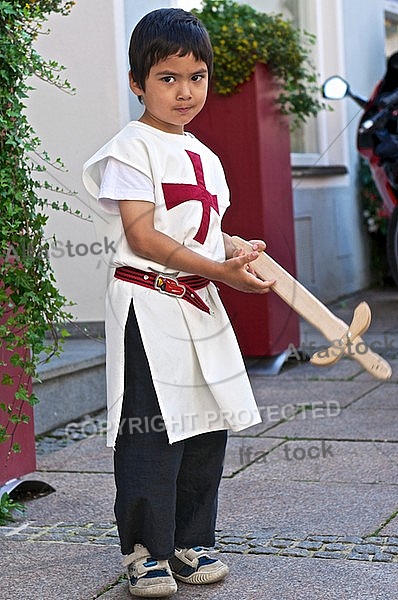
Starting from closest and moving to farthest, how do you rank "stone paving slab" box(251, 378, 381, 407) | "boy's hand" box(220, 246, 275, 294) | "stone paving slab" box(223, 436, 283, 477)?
"boy's hand" box(220, 246, 275, 294), "stone paving slab" box(223, 436, 283, 477), "stone paving slab" box(251, 378, 381, 407)

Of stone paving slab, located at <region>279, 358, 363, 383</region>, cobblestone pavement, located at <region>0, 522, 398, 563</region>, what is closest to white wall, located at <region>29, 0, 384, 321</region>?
stone paving slab, located at <region>279, 358, 363, 383</region>

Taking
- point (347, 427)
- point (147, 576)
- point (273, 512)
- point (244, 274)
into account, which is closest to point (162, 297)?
point (244, 274)

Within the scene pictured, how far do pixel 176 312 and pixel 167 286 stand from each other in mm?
68

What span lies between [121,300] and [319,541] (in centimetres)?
94

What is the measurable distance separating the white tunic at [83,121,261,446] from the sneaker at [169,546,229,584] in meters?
0.38

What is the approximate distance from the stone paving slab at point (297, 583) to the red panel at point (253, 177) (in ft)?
9.66

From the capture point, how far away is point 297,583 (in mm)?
2811

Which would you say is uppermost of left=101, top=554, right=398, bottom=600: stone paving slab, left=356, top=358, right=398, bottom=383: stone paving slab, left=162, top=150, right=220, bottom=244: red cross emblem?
left=162, top=150, right=220, bottom=244: red cross emblem

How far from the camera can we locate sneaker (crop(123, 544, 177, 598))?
2.75 meters

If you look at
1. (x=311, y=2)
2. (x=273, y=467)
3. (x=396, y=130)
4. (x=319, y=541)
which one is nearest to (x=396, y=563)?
(x=319, y=541)

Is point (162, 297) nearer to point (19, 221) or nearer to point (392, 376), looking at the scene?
point (19, 221)

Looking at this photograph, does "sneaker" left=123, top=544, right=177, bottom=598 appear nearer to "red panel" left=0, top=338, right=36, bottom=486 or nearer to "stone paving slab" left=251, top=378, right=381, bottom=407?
"red panel" left=0, top=338, right=36, bottom=486

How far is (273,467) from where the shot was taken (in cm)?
405

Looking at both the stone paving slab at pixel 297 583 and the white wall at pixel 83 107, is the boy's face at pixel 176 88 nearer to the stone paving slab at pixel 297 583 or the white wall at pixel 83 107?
the stone paving slab at pixel 297 583
